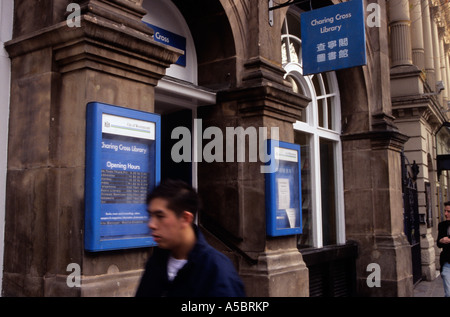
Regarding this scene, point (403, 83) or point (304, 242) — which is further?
point (403, 83)

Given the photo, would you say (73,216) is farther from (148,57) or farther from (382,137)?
(382,137)

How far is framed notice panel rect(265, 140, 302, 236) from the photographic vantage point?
6.79 m

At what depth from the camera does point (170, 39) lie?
7.12m

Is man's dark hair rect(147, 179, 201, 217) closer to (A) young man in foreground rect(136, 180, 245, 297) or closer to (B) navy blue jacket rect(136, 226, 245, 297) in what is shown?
(A) young man in foreground rect(136, 180, 245, 297)

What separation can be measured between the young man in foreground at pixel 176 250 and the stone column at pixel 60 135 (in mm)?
2068

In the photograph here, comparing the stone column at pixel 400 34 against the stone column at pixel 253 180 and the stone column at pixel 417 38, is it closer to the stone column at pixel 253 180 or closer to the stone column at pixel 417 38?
the stone column at pixel 417 38

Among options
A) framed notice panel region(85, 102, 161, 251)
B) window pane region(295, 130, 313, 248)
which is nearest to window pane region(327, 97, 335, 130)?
Result: window pane region(295, 130, 313, 248)

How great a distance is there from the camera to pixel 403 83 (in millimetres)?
15820

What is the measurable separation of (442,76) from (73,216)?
2497cm

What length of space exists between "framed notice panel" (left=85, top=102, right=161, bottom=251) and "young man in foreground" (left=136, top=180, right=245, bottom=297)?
6.10 ft

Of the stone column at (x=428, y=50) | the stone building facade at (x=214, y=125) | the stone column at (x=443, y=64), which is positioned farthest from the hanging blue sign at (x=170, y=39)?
the stone column at (x=443, y=64)

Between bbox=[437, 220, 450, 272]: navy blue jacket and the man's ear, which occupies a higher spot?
the man's ear

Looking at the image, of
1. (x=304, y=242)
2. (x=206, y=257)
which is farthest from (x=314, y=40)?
(x=206, y=257)

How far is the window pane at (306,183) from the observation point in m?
9.47
